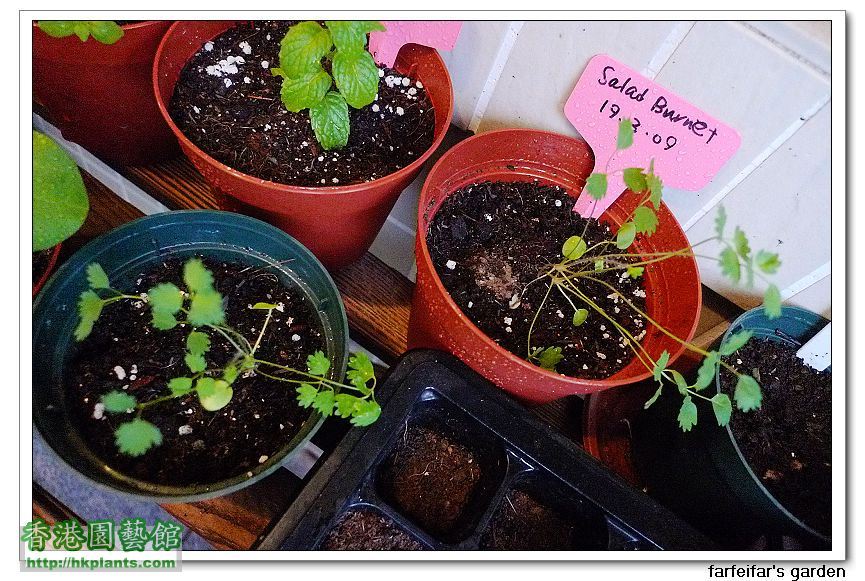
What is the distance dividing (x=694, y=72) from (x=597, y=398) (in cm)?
43

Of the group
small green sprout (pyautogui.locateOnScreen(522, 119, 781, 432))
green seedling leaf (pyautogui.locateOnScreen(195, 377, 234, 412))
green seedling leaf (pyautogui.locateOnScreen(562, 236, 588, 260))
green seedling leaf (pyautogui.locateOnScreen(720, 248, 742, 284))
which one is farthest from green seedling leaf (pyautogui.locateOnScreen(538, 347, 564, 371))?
green seedling leaf (pyautogui.locateOnScreen(195, 377, 234, 412))

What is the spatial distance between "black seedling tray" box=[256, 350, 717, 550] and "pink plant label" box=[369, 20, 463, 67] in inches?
14.4

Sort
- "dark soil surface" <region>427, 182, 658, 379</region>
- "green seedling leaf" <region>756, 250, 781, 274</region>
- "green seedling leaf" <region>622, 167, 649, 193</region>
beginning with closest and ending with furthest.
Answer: "green seedling leaf" <region>756, 250, 781, 274</region>
"green seedling leaf" <region>622, 167, 649, 193</region>
"dark soil surface" <region>427, 182, 658, 379</region>

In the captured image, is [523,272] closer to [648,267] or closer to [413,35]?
[648,267]

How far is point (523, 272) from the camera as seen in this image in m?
0.75

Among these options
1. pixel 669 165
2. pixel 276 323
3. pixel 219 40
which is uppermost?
pixel 669 165

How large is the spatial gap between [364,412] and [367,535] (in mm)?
156

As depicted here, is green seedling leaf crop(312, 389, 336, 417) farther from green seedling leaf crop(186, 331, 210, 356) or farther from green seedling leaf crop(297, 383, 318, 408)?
green seedling leaf crop(186, 331, 210, 356)

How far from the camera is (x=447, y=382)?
658 millimetres

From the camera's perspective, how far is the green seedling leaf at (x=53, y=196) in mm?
606

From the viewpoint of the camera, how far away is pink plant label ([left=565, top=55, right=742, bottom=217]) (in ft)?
2.07

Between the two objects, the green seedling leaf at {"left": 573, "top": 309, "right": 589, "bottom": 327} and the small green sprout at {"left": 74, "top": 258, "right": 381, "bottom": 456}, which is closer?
the small green sprout at {"left": 74, "top": 258, "right": 381, "bottom": 456}
